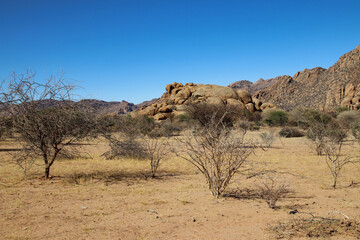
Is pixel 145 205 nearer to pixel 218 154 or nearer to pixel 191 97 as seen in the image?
pixel 218 154

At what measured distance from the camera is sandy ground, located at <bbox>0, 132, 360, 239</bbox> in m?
4.60

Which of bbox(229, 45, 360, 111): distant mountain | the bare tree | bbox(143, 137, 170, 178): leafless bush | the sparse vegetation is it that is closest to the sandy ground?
the bare tree

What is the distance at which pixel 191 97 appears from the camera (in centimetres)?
4891

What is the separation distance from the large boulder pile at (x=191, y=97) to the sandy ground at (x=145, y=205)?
3623 cm

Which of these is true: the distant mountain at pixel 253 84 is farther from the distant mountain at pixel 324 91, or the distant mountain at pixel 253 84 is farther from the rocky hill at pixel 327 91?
the rocky hill at pixel 327 91

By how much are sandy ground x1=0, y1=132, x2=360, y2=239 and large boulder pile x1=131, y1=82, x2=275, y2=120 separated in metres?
36.2

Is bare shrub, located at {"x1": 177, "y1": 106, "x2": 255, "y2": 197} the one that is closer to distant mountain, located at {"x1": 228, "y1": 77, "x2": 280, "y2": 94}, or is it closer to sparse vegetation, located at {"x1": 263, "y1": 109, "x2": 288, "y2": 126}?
sparse vegetation, located at {"x1": 263, "y1": 109, "x2": 288, "y2": 126}

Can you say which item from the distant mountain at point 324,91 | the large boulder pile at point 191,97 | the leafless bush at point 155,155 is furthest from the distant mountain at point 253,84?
the leafless bush at point 155,155

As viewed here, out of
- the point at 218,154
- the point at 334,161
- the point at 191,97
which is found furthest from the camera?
the point at 191,97

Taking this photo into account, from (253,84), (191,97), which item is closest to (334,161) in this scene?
(191,97)

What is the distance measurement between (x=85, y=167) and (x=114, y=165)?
1266mm

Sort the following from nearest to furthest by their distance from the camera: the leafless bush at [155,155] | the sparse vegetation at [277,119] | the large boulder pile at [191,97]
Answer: the leafless bush at [155,155] → the sparse vegetation at [277,119] → the large boulder pile at [191,97]

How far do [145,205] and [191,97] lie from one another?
4319 cm

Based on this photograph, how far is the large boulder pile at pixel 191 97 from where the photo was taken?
156 ft
